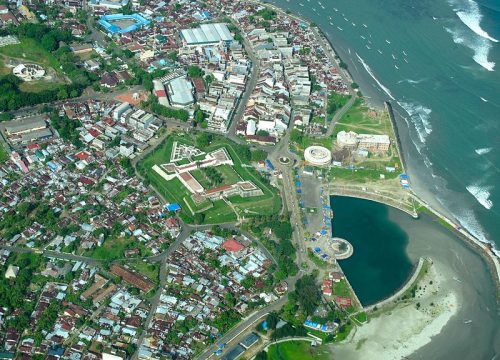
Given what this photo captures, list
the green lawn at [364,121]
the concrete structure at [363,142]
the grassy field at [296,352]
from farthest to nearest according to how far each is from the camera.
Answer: the green lawn at [364,121] < the concrete structure at [363,142] < the grassy field at [296,352]

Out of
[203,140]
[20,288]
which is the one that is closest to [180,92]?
A: [203,140]

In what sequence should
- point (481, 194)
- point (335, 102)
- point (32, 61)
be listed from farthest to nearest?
point (32, 61) < point (335, 102) < point (481, 194)

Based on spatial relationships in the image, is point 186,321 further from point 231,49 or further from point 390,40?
point 390,40

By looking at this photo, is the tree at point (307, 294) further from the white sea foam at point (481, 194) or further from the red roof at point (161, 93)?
the red roof at point (161, 93)

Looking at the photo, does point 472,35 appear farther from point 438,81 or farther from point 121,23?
point 121,23

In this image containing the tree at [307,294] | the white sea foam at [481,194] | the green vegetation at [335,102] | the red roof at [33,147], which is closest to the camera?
the tree at [307,294]

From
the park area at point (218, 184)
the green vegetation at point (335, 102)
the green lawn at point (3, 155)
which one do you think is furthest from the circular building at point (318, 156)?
the green lawn at point (3, 155)

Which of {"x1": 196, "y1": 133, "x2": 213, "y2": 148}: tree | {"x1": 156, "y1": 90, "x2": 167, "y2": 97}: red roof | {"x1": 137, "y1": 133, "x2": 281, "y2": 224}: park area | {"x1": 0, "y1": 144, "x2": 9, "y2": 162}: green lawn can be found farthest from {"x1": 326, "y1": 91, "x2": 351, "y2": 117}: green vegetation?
{"x1": 0, "y1": 144, "x2": 9, "y2": 162}: green lawn
